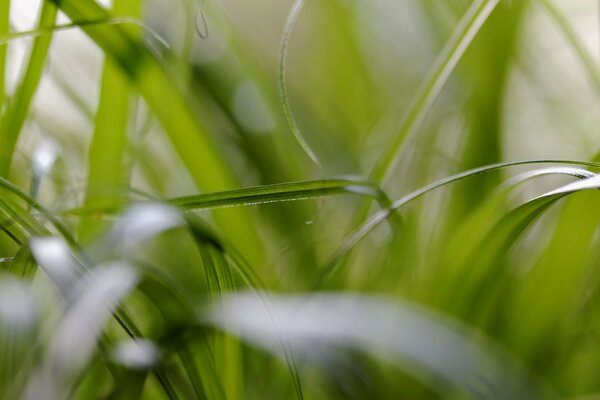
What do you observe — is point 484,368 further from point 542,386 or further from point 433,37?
point 433,37

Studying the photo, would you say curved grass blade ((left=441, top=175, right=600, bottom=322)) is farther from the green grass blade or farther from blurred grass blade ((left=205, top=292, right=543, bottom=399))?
the green grass blade

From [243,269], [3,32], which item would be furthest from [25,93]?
[243,269]

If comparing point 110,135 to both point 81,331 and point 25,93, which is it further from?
point 81,331

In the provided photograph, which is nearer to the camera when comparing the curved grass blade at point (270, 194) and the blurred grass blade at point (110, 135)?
the curved grass blade at point (270, 194)

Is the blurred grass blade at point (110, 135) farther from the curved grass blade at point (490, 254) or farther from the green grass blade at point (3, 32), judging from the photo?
the curved grass blade at point (490, 254)


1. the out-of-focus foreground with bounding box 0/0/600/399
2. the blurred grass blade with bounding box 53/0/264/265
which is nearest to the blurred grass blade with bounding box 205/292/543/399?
the out-of-focus foreground with bounding box 0/0/600/399

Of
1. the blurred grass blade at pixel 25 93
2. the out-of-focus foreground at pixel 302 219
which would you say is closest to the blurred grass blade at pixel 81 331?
the out-of-focus foreground at pixel 302 219
